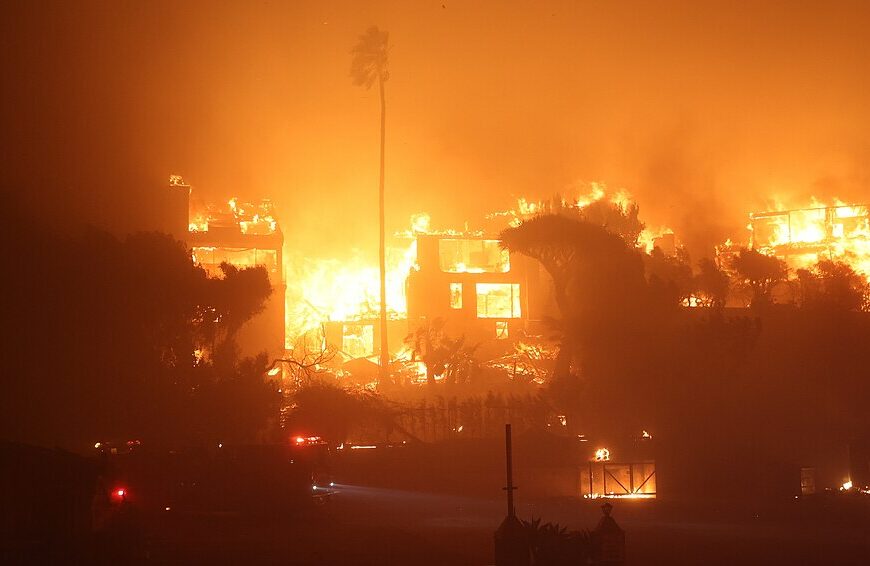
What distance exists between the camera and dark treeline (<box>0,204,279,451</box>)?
1341 inches

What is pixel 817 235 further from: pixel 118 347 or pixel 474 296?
pixel 118 347

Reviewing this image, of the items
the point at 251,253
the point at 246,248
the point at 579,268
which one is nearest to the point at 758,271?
the point at 579,268

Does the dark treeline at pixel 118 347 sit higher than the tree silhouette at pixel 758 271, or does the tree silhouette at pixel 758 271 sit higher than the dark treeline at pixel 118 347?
the tree silhouette at pixel 758 271

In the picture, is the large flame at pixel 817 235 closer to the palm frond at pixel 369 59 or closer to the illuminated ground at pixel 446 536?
the palm frond at pixel 369 59

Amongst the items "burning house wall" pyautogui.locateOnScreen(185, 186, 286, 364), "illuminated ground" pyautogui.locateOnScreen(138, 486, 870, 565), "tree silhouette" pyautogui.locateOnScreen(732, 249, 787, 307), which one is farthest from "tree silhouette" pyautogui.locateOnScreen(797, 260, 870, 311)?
"burning house wall" pyautogui.locateOnScreen(185, 186, 286, 364)

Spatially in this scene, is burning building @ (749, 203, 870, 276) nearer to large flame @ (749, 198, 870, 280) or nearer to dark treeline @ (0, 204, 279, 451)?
large flame @ (749, 198, 870, 280)

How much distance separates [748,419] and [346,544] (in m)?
30.6

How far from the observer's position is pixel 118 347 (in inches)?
1423

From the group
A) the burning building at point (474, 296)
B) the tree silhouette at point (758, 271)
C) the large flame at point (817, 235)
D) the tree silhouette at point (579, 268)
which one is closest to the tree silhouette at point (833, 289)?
the tree silhouette at point (758, 271)

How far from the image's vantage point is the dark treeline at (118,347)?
3406 cm

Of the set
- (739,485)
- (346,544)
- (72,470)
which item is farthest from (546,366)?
(72,470)

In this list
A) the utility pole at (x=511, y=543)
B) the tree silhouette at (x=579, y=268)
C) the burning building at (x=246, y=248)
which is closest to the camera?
the utility pole at (x=511, y=543)

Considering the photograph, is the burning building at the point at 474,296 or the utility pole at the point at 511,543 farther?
the burning building at the point at 474,296

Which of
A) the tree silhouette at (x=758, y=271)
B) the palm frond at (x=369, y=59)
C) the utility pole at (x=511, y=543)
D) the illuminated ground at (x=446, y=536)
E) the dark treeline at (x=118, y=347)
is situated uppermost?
the palm frond at (x=369, y=59)
